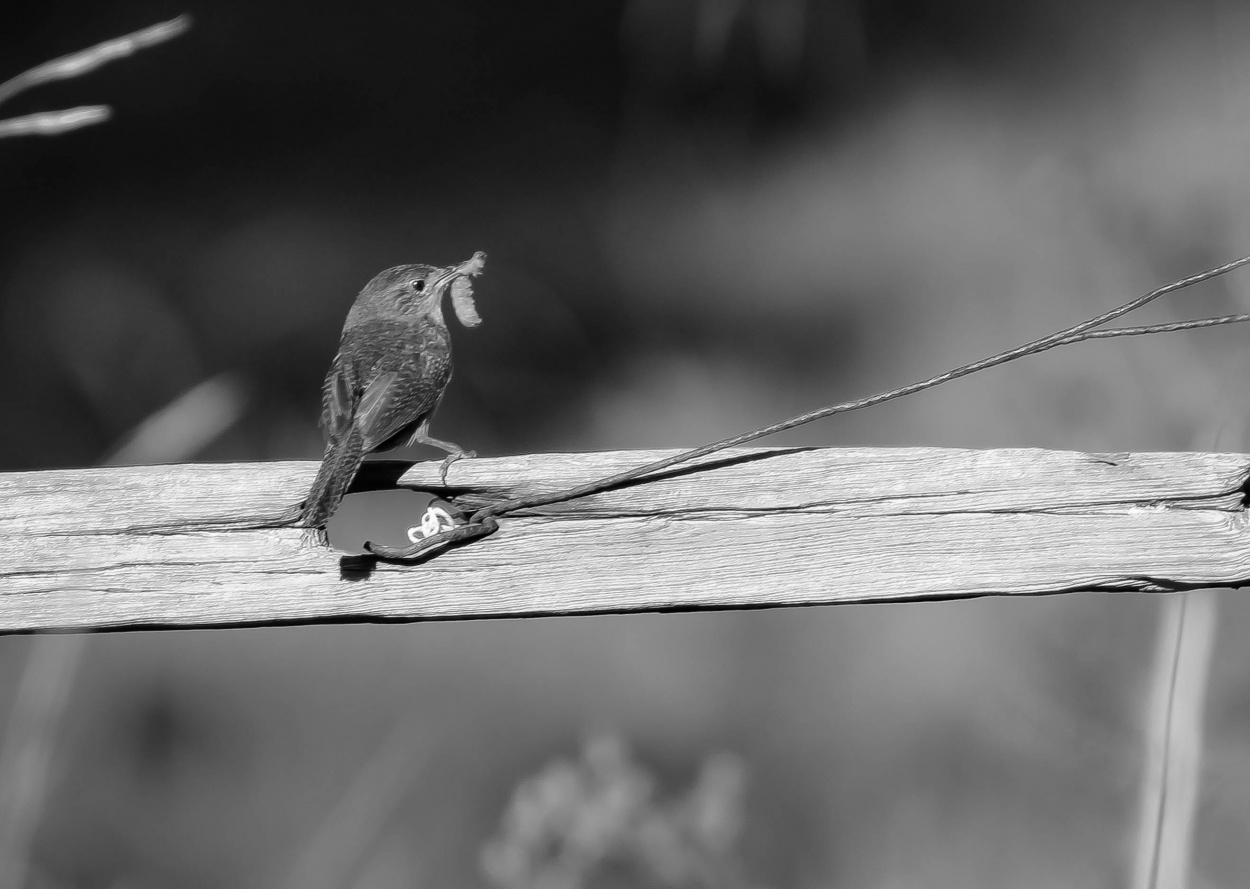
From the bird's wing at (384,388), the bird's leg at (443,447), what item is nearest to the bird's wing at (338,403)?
the bird's wing at (384,388)

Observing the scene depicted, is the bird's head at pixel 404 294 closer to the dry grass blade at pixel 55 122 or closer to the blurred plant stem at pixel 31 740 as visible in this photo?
the blurred plant stem at pixel 31 740

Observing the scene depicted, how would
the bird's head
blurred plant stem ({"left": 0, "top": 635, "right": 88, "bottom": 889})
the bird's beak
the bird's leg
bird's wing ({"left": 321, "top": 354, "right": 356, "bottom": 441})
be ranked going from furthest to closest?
the bird's head, the bird's beak, bird's wing ({"left": 321, "top": 354, "right": 356, "bottom": 441}), the bird's leg, blurred plant stem ({"left": 0, "top": 635, "right": 88, "bottom": 889})

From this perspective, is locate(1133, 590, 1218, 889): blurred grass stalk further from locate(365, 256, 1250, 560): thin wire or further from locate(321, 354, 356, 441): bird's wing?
locate(321, 354, 356, 441): bird's wing

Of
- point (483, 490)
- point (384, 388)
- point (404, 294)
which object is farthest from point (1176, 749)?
point (404, 294)

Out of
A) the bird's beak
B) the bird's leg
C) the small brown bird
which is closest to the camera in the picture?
the bird's leg

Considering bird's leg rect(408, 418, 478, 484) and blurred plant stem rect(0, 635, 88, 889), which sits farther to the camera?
bird's leg rect(408, 418, 478, 484)

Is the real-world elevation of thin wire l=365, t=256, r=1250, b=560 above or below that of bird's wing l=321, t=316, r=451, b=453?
below

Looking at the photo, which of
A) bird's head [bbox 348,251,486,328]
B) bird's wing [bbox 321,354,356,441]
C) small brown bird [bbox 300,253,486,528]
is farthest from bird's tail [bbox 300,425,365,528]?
bird's head [bbox 348,251,486,328]
